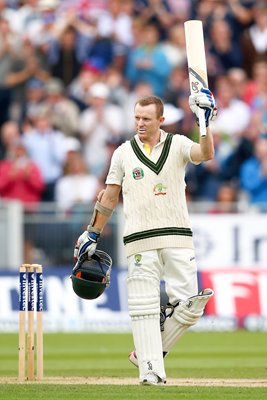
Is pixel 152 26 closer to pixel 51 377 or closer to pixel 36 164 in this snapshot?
pixel 36 164

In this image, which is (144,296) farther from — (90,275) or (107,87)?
(107,87)

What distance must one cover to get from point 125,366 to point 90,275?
309 centimetres

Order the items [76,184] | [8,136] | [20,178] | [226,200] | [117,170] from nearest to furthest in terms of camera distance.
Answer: [117,170]
[20,178]
[76,184]
[226,200]
[8,136]

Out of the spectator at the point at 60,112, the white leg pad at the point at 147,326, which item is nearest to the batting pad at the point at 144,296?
the white leg pad at the point at 147,326

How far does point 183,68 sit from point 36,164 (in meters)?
3.19

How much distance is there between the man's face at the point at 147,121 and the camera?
10.5m

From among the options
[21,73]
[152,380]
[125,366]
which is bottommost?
[152,380]

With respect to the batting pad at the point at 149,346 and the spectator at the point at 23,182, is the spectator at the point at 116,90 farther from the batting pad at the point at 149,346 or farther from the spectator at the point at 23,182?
the batting pad at the point at 149,346

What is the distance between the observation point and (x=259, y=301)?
18672 mm

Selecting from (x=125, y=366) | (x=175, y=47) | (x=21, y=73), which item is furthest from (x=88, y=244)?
(x=175, y=47)

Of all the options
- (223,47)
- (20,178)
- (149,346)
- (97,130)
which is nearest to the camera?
(149,346)

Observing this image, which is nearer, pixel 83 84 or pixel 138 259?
pixel 138 259

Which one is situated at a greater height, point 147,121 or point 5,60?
point 5,60

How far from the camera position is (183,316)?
10.5 m
